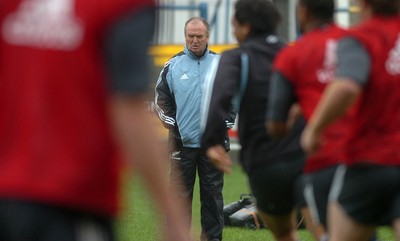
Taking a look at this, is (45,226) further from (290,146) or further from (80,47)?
(290,146)

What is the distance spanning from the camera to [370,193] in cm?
607

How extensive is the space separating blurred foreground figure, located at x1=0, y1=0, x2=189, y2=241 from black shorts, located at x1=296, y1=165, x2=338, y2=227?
345cm

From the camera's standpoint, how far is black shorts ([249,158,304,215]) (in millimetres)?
7727

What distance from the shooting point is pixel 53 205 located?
3.51 metres

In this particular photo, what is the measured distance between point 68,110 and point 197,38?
8.36m

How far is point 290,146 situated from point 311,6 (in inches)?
35.0

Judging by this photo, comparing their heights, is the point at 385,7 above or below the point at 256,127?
above

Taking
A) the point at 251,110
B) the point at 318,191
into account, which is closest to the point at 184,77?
the point at 251,110

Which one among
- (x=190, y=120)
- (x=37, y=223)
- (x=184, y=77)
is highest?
(x=37, y=223)

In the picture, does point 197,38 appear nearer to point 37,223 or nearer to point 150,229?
point 150,229

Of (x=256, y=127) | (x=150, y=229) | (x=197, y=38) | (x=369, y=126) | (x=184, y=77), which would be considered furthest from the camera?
(x=150, y=229)

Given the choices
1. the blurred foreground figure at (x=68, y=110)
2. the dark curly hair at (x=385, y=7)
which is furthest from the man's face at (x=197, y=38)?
the blurred foreground figure at (x=68, y=110)

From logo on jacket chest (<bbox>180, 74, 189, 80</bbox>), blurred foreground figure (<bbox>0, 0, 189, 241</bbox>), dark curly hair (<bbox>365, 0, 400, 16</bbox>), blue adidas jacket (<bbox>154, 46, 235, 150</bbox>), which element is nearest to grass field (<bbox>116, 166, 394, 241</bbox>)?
blue adidas jacket (<bbox>154, 46, 235, 150</bbox>)

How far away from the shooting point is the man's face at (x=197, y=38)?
11812mm
